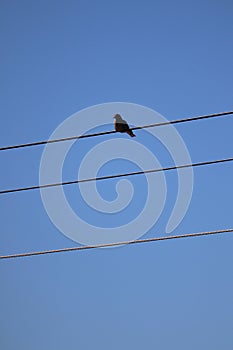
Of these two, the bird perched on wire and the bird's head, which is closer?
the bird perched on wire

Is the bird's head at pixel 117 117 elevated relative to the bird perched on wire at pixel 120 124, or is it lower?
elevated

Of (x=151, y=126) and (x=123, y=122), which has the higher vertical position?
(x=123, y=122)

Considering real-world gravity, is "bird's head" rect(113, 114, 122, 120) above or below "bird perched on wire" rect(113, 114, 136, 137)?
above

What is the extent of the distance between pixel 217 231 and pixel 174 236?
0.57 m

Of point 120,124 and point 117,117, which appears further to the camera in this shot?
point 117,117

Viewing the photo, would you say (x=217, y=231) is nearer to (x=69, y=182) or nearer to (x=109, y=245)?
(x=109, y=245)

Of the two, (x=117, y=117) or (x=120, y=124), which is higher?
(x=117, y=117)

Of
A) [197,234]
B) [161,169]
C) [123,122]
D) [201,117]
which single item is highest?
[123,122]

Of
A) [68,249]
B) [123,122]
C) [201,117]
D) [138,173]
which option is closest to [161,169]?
[138,173]

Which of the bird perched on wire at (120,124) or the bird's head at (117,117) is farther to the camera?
the bird's head at (117,117)

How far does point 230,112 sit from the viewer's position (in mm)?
8453

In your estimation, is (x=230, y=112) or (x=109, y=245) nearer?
(x=230, y=112)

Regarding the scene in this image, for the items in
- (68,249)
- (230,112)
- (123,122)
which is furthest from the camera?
(123,122)

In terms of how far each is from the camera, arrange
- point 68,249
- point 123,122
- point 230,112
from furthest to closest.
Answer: point 123,122 < point 68,249 < point 230,112
